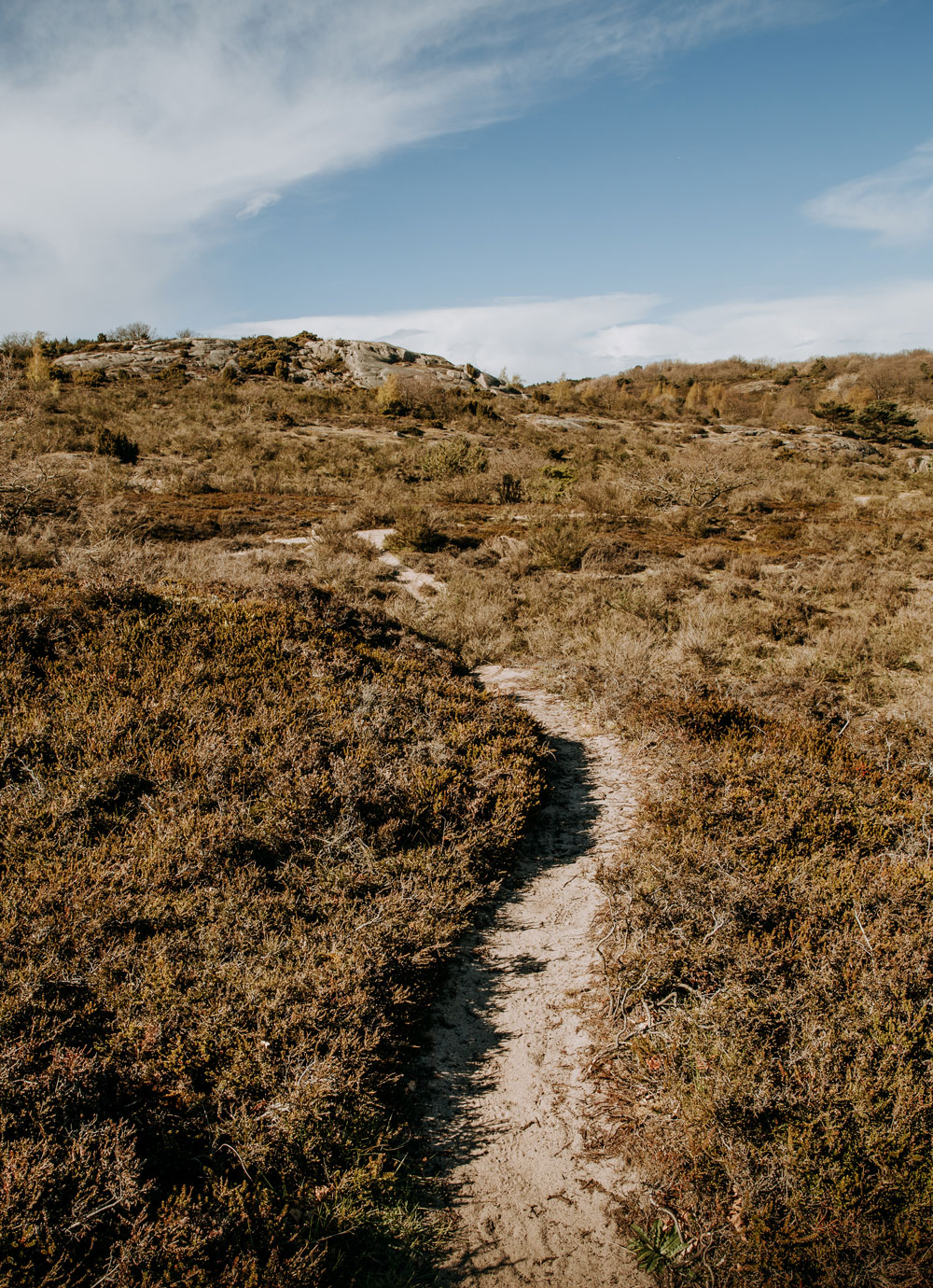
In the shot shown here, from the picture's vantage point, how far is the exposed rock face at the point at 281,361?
4881 cm

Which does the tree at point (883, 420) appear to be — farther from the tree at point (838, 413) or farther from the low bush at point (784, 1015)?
the low bush at point (784, 1015)

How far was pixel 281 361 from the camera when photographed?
171 ft

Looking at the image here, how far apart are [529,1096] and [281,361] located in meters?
58.6

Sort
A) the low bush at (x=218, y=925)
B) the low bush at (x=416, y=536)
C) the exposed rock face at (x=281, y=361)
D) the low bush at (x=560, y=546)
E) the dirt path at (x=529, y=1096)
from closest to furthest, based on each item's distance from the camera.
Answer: the low bush at (x=218, y=925) → the dirt path at (x=529, y=1096) → the low bush at (x=560, y=546) → the low bush at (x=416, y=536) → the exposed rock face at (x=281, y=361)

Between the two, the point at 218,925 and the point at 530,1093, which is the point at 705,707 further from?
the point at 218,925

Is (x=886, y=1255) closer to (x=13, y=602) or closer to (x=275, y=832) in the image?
(x=275, y=832)

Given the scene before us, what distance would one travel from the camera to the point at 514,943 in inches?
162

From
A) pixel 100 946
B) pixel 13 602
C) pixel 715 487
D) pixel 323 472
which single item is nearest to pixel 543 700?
pixel 100 946

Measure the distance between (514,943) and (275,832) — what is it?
192 cm

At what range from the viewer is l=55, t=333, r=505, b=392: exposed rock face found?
48.8 metres

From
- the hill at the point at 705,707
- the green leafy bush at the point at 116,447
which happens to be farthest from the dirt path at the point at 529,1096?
the green leafy bush at the point at 116,447

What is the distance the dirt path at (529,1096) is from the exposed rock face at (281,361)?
5133 cm

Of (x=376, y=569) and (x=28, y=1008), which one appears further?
(x=376, y=569)

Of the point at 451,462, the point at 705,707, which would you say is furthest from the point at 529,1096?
the point at 451,462
